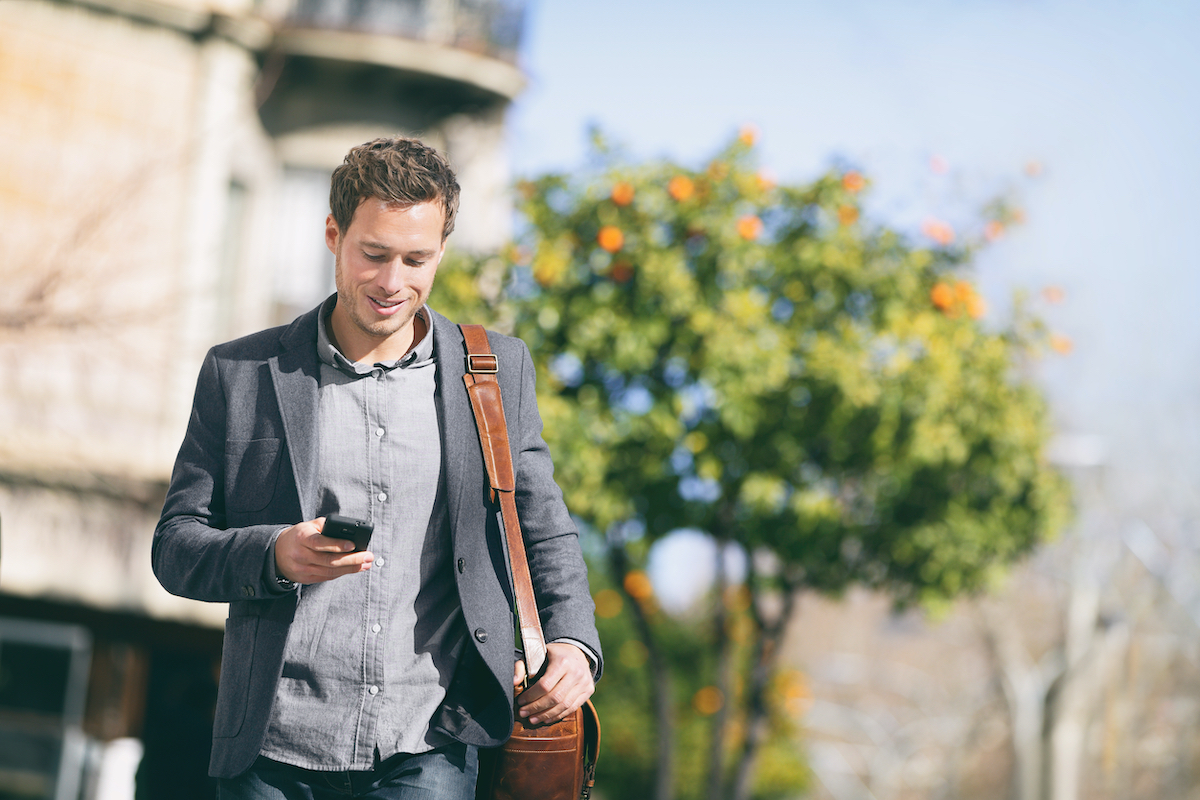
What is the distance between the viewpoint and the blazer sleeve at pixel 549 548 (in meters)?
2.17

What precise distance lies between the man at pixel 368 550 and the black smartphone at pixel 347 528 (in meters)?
0.24

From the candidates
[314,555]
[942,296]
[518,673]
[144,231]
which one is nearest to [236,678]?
[314,555]

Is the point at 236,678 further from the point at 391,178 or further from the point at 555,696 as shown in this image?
the point at 391,178

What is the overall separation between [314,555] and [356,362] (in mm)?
494

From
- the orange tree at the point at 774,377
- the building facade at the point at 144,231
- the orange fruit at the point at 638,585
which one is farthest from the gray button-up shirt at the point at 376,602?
the orange fruit at the point at 638,585

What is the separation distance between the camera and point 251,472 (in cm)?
210

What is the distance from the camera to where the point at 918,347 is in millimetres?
7578

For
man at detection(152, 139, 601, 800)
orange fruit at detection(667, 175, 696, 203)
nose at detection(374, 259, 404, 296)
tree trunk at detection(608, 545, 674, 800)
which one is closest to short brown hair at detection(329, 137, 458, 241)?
man at detection(152, 139, 601, 800)

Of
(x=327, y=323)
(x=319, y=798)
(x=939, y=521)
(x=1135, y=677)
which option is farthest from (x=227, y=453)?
(x=1135, y=677)

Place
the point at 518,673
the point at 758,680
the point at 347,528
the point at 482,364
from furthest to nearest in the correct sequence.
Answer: the point at 758,680, the point at 482,364, the point at 518,673, the point at 347,528

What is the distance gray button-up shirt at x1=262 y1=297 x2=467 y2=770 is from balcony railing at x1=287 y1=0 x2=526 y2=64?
9331 mm

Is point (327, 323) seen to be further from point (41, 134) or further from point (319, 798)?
point (41, 134)

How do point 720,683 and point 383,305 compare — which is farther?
point 720,683

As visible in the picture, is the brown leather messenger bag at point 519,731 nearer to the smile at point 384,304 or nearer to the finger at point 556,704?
the finger at point 556,704
